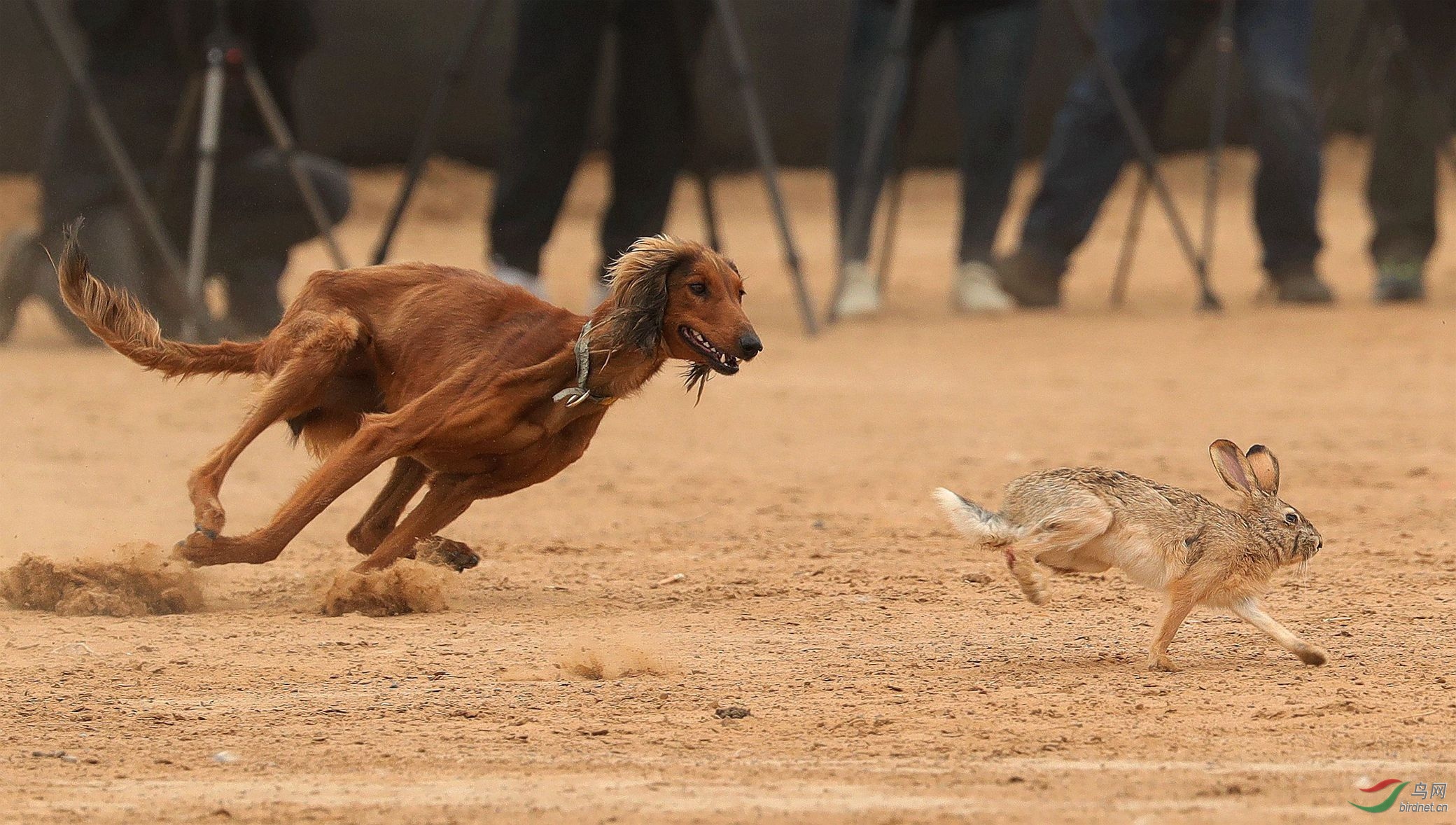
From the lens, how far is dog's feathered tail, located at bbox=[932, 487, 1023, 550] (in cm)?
455

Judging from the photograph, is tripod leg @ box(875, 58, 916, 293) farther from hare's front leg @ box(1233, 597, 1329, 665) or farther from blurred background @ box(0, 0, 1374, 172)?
hare's front leg @ box(1233, 597, 1329, 665)

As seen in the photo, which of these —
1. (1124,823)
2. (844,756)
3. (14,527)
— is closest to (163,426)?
(14,527)

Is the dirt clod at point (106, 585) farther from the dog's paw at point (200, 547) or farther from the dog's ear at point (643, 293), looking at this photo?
the dog's ear at point (643, 293)

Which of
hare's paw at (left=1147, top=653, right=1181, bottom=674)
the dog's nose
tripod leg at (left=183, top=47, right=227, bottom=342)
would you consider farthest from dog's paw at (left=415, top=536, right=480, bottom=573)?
tripod leg at (left=183, top=47, right=227, bottom=342)

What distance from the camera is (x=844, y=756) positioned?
375cm

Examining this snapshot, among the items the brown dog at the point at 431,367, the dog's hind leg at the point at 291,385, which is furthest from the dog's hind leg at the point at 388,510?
the dog's hind leg at the point at 291,385

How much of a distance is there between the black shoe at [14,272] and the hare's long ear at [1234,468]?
25.2 ft

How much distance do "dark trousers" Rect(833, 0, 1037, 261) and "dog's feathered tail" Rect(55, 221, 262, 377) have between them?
6.97 meters

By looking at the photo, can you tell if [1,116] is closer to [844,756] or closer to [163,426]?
[163,426]

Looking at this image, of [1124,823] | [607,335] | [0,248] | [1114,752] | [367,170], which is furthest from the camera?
[367,170]

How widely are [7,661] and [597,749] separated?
1.69 m

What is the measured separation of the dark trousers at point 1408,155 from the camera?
12258 mm

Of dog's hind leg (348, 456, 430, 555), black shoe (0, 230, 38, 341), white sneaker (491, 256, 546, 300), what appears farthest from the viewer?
white sneaker (491, 256, 546, 300)

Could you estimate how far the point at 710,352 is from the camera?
4906 mm
